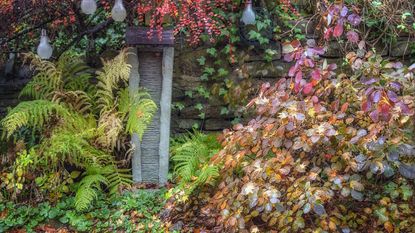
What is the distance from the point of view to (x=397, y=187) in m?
2.97

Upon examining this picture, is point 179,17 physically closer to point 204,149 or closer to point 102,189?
point 204,149

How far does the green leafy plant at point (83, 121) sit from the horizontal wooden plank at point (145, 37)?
138 mm

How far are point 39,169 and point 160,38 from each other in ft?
4.94

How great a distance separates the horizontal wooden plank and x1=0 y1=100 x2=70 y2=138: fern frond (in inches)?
33.1

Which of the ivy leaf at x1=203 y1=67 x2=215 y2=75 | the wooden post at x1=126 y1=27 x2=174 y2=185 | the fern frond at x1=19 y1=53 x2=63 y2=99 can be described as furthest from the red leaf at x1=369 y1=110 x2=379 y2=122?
the fern frond at x1=19 y1=53 x2=63 y2=99

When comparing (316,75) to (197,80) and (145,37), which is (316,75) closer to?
(145,37)

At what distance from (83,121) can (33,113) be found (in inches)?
16.6

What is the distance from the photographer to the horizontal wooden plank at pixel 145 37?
4.24 m

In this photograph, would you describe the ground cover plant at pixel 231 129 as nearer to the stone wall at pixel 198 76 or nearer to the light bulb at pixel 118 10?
the stone wall at pixel 198 76

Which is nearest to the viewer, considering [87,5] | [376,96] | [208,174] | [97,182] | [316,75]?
[376,96]

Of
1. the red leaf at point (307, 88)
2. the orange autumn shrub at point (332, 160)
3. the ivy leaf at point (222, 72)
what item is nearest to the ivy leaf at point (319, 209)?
the orange autumn shrub at point (332, 160)

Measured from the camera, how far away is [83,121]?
4309 millimetres

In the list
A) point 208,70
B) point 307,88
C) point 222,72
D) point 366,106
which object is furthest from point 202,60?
point 366,106

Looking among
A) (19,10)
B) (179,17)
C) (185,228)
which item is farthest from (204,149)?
(19,10)
